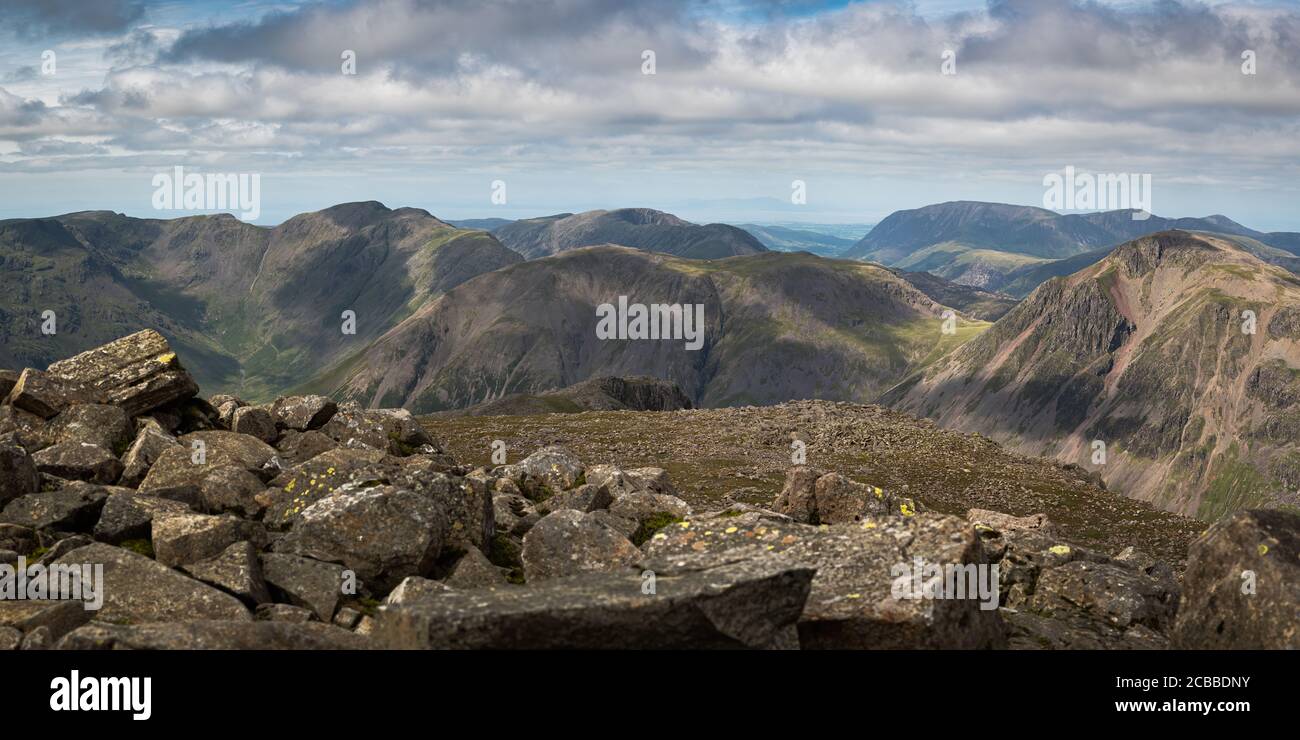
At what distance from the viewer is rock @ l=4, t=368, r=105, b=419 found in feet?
107

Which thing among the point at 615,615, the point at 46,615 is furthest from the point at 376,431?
the point at 615,615

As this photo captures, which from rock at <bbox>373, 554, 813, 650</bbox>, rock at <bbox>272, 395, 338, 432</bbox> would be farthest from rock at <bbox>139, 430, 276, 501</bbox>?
rock at <bbox>373, 554, 813, 650</bbox>

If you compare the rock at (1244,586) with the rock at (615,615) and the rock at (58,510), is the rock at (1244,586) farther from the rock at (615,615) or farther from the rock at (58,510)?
the rock at (58,510)

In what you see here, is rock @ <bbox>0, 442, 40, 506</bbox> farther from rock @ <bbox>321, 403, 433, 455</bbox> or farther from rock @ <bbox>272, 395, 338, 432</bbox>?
rock @ <bbox>272, 395, 338, 432</bbox>

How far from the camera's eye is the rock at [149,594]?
59.7 ft

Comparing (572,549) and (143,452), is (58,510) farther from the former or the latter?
(572,549)

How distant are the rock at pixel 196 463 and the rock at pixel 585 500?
35.2 ft
